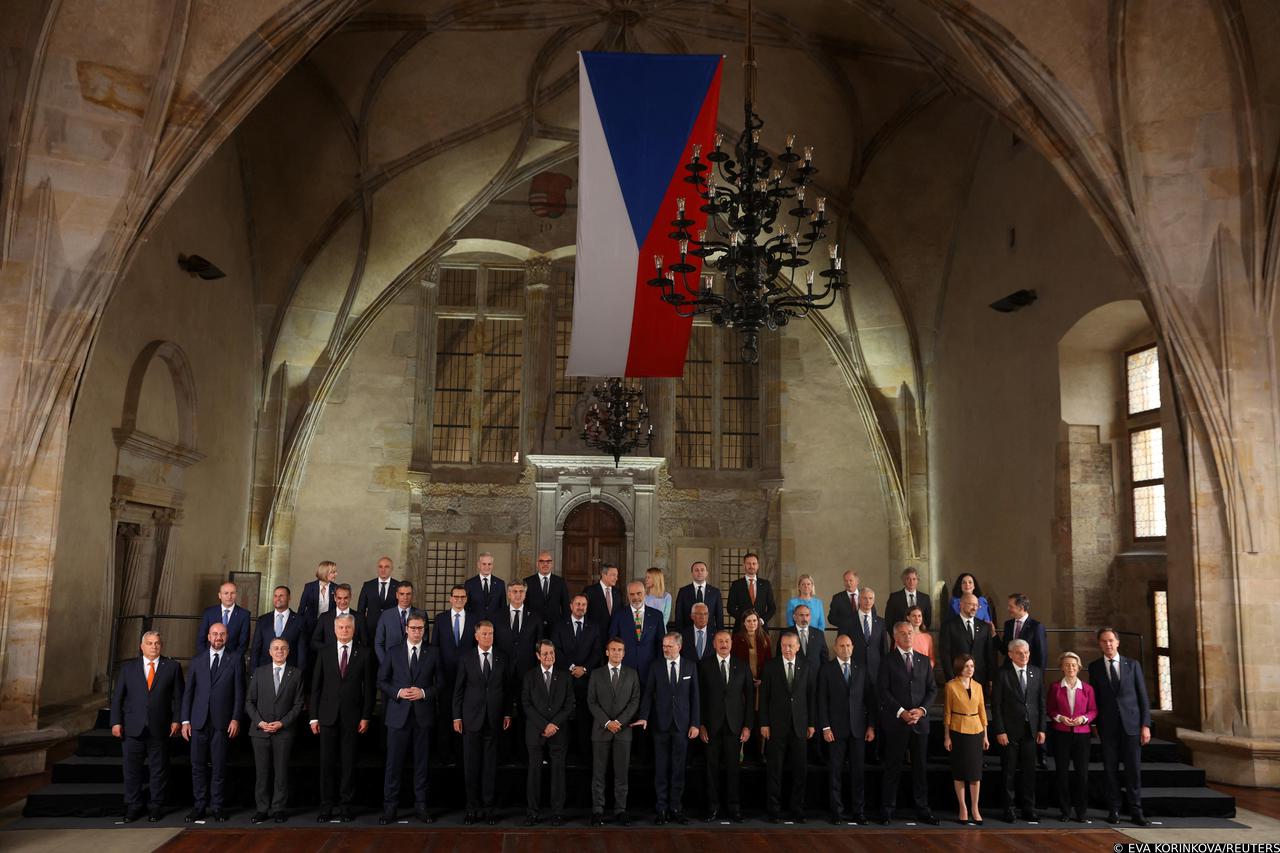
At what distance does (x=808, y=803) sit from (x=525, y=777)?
206cm

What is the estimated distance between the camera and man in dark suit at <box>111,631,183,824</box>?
22.4ft

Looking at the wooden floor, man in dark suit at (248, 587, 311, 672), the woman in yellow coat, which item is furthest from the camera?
man in dark suit at (248, 587, 311, 672)

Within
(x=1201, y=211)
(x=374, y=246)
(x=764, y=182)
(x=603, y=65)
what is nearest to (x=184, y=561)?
(x=374, y=246)

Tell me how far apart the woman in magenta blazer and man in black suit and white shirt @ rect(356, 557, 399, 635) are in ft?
16.3

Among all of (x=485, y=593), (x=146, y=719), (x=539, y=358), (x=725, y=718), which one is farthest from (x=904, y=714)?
(x=539, y=358)

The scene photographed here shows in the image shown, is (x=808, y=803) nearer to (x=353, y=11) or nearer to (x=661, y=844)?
(x=661, y=844)

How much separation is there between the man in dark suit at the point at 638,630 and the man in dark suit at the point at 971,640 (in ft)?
7.15

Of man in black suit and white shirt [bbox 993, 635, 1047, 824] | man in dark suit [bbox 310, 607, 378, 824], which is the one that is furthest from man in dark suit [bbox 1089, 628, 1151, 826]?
man in dark suit [bbox 310, 607, 378, 824]

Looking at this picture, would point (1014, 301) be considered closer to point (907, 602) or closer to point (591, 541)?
point (907, 602)

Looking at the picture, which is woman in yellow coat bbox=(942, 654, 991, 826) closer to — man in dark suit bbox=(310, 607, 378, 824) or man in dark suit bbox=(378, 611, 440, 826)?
man in dark suit bbox=(378, 611, 440, 826)

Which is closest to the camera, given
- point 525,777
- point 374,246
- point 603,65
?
point 525,777

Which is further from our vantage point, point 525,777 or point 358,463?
point 358,463

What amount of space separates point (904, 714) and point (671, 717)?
1.61 metres

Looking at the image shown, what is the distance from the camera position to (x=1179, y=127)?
9000mm
